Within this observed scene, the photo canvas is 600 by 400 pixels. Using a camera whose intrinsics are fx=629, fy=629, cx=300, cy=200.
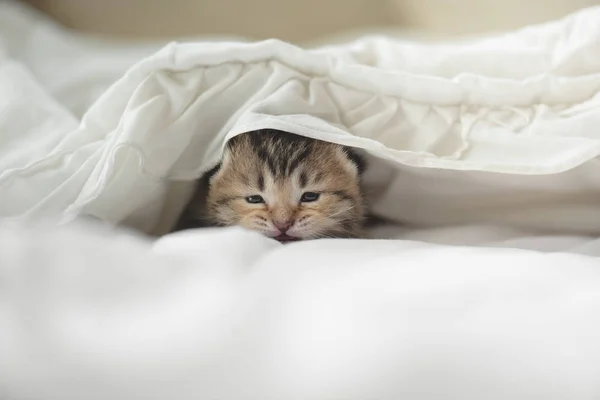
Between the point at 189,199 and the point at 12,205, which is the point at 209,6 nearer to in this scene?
the point at 189,199

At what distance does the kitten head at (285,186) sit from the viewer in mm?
995

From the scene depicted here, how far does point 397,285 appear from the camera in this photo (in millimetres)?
631

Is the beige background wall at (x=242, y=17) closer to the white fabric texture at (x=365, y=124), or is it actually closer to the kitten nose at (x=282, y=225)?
the white fabric texture at (x=365, y=124)

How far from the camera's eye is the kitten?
995mm

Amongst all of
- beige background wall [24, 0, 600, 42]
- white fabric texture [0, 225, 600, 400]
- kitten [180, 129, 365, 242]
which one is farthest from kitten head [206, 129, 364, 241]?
beige background wall [24, 0, 600, 42]

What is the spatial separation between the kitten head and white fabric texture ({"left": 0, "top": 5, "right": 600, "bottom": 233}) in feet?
0.18

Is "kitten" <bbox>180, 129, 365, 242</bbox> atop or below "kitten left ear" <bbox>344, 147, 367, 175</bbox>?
below

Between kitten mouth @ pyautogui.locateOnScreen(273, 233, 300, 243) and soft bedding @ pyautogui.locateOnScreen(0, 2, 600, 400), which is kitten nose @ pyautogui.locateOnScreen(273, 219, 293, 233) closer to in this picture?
kitten mouth @ pyautogui.locateOnScreen(273, 233, 300, 243)

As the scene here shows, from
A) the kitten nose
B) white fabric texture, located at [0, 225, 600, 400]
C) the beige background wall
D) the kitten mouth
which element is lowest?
white fabric texture, located at [0, 225, 600, 400]

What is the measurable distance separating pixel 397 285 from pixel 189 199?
54 centimetres

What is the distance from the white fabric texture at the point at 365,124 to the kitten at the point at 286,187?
0.05 meters

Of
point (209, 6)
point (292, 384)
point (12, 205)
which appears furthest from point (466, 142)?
point (209, 6)

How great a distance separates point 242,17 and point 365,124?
86 cm

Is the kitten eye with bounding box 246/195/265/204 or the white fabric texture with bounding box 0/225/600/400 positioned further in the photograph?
the kitten eye with bounding box 246/195/265/204
